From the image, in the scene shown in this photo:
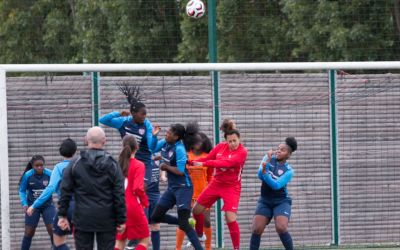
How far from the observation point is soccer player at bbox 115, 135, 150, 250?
10836 mm

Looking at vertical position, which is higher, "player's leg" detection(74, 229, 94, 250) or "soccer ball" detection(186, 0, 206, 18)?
"soccer ball" detection(186, 0, 206, 18)

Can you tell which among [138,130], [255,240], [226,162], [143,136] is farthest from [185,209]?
[138,130]

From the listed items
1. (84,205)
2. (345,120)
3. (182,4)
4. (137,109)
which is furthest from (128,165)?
(182,4)

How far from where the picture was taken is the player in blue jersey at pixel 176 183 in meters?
12.8

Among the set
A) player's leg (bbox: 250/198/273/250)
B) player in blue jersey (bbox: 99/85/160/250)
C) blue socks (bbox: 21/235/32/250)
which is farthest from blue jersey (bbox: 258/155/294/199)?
blue socks (bbox: 21/235/32/250)

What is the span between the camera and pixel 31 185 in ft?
44.2

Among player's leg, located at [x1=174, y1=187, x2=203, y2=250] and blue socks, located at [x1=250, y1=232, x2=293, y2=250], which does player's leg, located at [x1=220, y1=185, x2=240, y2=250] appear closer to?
blue socks, located at [x1=250, y1=232, x2=293, y2=250]

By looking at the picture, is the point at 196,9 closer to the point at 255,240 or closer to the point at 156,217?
the point at 156,217

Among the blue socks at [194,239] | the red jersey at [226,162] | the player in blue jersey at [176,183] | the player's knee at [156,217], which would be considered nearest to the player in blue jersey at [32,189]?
the player's knee at [156,217]

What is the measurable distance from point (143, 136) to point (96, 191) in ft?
10.9

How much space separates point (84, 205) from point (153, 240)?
3.30 m

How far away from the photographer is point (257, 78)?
591 inches

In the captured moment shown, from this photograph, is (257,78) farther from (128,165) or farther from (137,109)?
(128,165)

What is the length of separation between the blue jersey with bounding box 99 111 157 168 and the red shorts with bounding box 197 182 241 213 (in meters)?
0.96
